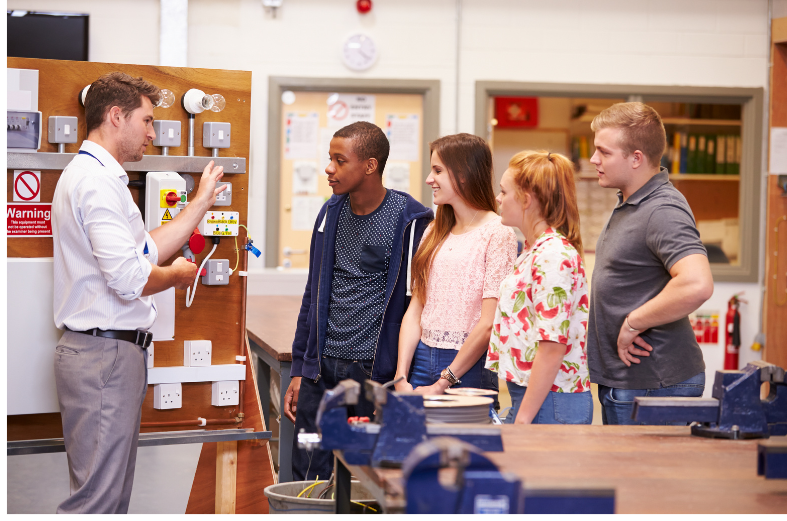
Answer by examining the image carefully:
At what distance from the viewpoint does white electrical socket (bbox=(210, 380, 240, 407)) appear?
2.78 m

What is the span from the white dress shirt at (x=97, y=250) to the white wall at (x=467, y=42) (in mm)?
3006

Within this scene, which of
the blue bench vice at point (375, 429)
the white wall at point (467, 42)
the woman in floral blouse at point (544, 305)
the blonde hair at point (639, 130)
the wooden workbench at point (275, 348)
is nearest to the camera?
the blue bench vice at point (375, 429)

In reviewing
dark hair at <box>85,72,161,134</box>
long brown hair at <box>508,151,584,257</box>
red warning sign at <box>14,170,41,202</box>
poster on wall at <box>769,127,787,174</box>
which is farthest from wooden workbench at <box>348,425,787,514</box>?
poster on wall at <box>769,127,787,174</box>

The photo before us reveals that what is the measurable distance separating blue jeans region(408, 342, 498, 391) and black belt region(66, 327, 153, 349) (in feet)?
2.67

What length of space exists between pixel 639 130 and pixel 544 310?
64 cm

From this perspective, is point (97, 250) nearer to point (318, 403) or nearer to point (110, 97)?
point (110, 97)

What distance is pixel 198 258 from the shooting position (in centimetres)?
274

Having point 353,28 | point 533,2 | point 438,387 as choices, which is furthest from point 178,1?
point 438,387

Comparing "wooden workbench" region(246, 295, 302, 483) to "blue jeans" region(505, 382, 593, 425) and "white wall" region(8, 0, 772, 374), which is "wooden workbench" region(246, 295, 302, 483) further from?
"blue jeans" region(505, 382, 593, 425)

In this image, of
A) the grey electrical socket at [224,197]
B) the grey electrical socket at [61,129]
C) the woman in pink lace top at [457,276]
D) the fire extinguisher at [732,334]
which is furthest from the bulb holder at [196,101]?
the fire extinguisher at [732,334]

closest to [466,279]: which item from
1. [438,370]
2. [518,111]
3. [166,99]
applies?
[438,370]

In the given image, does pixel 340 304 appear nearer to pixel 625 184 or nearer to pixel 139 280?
pixel 139 280

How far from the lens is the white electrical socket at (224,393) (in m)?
2.78

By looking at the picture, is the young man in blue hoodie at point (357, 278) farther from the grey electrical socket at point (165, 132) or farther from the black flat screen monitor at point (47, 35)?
the black flat screen monitor at point (47, 35)
